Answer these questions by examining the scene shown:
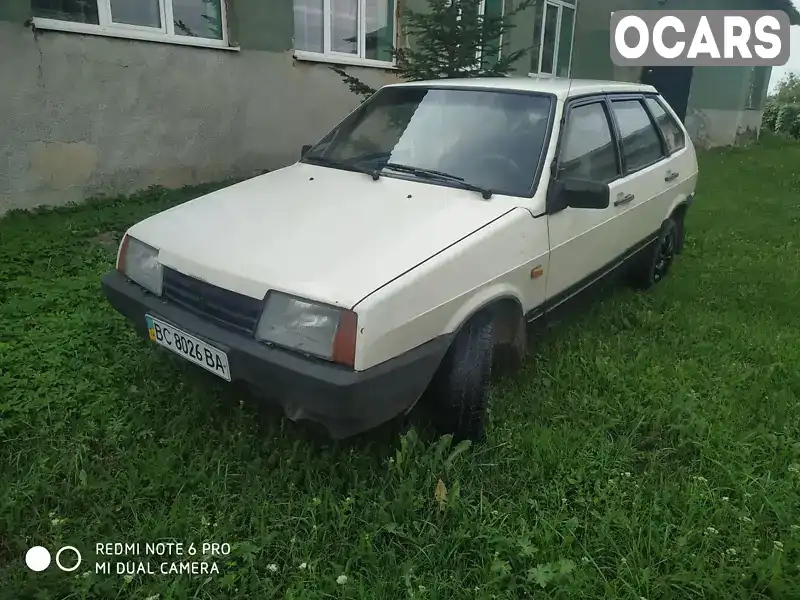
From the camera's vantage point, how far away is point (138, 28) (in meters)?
5.82

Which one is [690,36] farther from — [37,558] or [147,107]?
[37,558]

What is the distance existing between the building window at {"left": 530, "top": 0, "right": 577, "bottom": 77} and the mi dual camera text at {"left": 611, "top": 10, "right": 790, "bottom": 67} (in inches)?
40.2

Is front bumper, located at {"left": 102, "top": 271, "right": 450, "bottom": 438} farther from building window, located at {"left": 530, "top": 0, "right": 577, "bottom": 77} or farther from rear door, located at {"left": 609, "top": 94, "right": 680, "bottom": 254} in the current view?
building window, located at {"left": 530, "top": 0, "right": 577, "bottom": 77}

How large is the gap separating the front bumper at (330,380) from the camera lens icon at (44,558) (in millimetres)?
786

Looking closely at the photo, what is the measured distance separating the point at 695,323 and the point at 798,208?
5.13m

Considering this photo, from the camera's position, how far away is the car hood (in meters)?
2.19

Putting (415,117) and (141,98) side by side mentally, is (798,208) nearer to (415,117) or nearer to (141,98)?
(415,117)

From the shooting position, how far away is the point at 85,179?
562 centimetres

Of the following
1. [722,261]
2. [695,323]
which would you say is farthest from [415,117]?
[722,261]

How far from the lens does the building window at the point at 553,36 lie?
40.0 feet

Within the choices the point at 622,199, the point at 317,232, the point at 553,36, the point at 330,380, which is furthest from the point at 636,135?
the point at 553,36

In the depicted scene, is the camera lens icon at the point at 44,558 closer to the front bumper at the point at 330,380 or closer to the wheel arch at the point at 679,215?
the front bumper at the point at 330,380

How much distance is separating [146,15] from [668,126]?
5037 millimetres

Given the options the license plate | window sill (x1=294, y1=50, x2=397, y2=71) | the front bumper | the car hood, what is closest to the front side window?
window sill (x1=294, y1=50, x2=397, y2=71)
